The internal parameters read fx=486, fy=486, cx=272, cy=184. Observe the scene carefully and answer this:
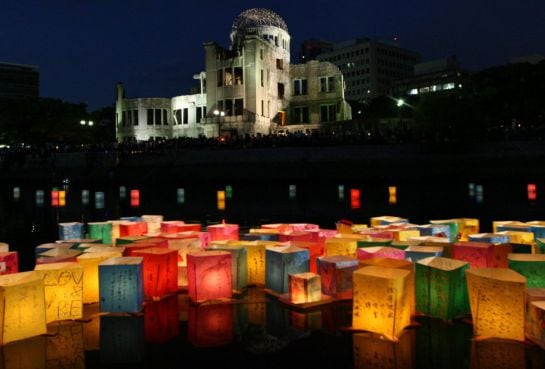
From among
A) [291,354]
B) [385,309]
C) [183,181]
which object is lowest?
[291,354]

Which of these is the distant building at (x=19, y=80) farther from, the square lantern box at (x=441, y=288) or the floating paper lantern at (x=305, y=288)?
the square lantern box at (x=441, y=288)

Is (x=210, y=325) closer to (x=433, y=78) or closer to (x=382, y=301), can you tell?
(x=382, y=301)

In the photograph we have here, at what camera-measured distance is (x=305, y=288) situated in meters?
11.9

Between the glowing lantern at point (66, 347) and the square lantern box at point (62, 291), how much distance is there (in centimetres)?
30

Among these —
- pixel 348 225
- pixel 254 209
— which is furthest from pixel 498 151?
pixel 348 225

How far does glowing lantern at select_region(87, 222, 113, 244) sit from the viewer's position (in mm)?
18734

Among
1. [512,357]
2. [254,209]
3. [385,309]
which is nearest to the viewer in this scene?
[512,357]

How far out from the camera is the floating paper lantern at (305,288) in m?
11.8

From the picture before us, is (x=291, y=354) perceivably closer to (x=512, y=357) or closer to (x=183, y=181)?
(x=512, y=357)

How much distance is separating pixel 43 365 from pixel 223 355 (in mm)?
3317

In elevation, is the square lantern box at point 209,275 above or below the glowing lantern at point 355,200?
below

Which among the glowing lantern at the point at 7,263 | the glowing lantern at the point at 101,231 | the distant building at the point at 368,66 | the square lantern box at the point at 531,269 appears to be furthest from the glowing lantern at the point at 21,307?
the distant building at the point at 368,66

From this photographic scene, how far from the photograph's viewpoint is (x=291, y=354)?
372 inches

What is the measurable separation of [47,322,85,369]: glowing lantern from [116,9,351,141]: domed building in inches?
1750
